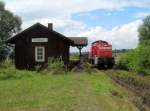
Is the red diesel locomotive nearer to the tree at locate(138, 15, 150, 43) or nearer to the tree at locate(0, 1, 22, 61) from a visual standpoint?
the tree at locate(0, 1, 22, 61)

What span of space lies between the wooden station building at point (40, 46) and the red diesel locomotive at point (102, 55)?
724 centimetres

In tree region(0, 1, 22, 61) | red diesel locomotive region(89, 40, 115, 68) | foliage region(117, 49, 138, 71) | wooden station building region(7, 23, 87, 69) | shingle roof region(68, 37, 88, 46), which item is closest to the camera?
foliage region(117, 49, 138, 71)

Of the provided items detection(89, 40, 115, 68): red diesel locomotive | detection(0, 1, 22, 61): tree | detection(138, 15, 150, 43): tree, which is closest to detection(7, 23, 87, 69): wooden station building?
detection(89, 40, 115, 68): red diesel locomotive

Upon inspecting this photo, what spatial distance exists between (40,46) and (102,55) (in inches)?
367

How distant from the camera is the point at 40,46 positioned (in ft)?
132

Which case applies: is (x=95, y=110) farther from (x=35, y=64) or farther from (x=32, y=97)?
(x=35, y=64)

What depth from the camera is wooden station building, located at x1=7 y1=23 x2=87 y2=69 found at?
40.0 metres

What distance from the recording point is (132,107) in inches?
607

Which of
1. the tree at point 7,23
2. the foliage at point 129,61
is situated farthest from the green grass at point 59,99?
the tree at point 7,23

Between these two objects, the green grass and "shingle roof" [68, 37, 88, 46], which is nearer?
the green grass

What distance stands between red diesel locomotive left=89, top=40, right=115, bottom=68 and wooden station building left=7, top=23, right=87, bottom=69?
23.7 ft

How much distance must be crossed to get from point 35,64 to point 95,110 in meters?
26.5

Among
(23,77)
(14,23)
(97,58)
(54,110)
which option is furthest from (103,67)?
(14,23)

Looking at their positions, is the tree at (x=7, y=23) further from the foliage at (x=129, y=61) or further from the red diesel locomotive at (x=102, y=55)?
the foliage at (x=129, y=61)
